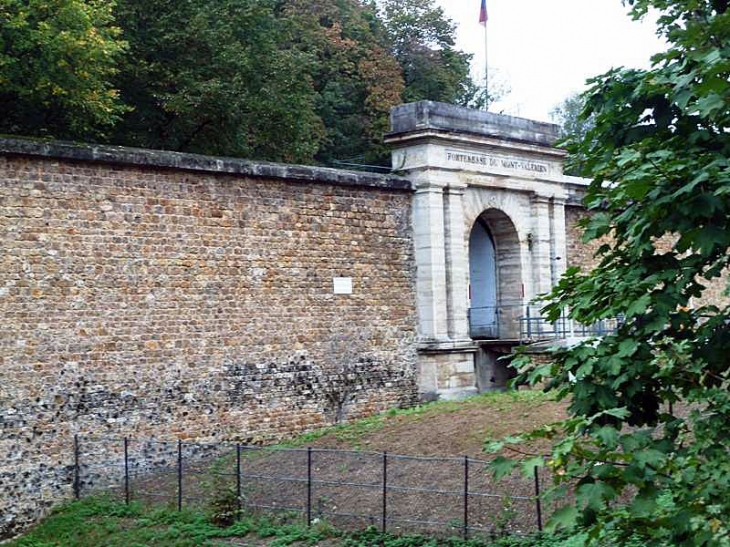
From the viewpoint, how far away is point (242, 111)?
28.0 metres

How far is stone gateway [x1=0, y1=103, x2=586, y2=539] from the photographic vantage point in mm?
16406

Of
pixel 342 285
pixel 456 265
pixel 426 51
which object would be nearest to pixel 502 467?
pixel 342 285

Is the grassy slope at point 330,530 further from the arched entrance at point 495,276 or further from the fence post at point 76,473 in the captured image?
the arched entrance at point 495,276

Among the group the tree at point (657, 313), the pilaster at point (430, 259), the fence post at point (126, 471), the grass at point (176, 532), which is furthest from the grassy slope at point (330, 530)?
the tree at point (657, 313)

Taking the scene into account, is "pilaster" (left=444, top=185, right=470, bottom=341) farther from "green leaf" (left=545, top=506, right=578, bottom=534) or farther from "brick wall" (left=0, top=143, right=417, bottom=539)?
"green leaf" (left=545, top=506, right=578, bottom=534)

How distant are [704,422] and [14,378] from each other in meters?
12.1

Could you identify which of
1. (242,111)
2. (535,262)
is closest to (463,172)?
(535,262)

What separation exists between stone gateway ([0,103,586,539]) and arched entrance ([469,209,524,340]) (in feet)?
0.16

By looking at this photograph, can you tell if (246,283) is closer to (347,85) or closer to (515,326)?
(515,326)

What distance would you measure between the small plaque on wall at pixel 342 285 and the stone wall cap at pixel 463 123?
3528mm

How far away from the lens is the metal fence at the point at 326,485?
1348cm

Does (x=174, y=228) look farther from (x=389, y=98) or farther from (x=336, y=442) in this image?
(x=389, y=98)

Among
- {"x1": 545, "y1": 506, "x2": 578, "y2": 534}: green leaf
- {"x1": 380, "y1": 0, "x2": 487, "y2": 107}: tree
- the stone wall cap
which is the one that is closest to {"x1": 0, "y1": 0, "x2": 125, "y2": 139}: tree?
the stone wall cap

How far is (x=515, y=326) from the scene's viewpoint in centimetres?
2448
